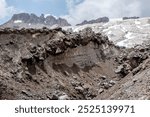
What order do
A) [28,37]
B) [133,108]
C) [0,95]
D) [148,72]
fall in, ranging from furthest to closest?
[28,37], [0,95], [148,72], [133,108]

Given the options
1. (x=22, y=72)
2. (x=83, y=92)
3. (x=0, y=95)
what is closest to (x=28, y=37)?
(x=22, y=72)

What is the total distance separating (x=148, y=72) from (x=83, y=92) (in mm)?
15172

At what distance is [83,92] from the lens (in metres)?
32.5

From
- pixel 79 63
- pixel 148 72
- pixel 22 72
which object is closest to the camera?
pixel 148 72

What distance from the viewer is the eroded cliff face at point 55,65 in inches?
1180

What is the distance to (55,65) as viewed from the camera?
3731cm

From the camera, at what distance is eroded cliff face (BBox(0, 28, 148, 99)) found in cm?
2998

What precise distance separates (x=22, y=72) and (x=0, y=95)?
561cm

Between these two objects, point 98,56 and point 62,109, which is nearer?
A: point 62,109

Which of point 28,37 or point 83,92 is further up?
point 28,37

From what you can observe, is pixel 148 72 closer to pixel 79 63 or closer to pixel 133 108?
pixel 133 108

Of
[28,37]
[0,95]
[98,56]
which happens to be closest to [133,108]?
[0,95]

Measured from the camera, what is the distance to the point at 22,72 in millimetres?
32375

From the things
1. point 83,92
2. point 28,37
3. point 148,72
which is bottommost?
point 83,92
